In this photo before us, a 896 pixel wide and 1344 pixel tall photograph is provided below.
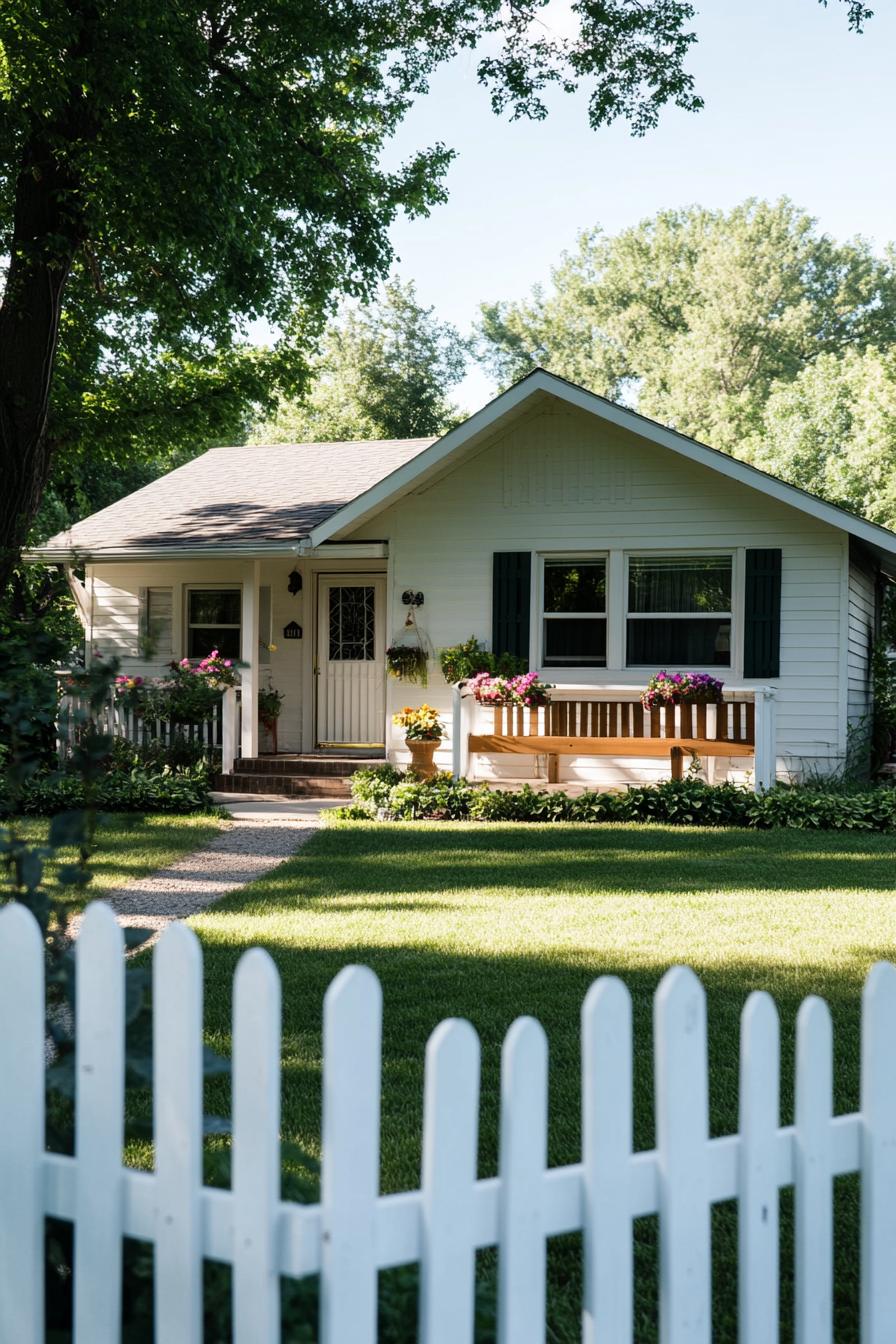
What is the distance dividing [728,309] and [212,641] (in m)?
29.8

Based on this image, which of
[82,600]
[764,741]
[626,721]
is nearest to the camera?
[764,741]

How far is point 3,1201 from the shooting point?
1.75m

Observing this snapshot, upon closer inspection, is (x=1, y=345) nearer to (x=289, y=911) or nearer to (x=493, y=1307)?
(x=289, y=911)

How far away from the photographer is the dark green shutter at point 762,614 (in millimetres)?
12953

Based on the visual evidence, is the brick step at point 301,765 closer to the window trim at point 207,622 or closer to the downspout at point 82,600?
the window trim at point 207,622

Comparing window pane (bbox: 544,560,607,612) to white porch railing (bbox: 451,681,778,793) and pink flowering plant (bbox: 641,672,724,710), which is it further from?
pink flowering plant (bbox: 641,672,724,710)

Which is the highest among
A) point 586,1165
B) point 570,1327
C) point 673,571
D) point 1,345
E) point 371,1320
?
point 1,345

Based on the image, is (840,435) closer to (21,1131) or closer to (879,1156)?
(879,1156)

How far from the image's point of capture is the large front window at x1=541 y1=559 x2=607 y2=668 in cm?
1369

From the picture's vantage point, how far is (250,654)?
14.8 m

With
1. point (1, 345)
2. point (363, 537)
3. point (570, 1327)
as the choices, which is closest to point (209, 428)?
point (363, 537)

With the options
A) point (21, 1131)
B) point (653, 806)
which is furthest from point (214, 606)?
point (21, 1131)

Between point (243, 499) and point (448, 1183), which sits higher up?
point (243, 499)

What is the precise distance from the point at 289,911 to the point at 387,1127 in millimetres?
3397
